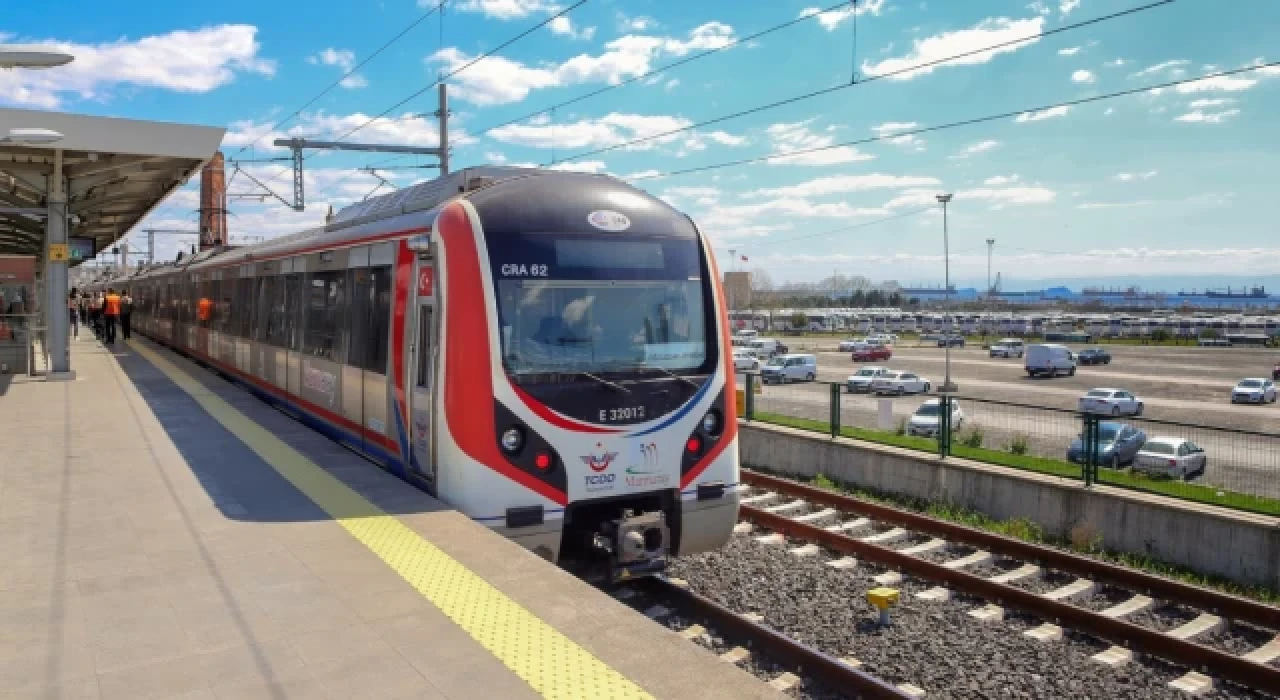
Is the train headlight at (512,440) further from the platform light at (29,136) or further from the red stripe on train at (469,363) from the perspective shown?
the platform light at (29,136)

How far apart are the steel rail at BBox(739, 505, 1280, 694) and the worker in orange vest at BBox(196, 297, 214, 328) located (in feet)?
44.1

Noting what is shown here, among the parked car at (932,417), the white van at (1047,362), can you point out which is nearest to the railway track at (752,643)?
the parked car at (932,417)

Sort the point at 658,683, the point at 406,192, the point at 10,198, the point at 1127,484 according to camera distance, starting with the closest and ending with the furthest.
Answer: the point at 658,683
the point at 406,192
the point at 1127,484
the point at 10,198

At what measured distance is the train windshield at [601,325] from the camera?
6977 millimetres

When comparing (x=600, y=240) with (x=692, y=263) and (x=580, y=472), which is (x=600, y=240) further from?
(x=580, y=472)

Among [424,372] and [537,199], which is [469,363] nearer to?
[424,372]

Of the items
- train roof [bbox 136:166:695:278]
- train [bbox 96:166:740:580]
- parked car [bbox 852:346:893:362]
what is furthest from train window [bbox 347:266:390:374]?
parked car [bbox 852:346:893:362]

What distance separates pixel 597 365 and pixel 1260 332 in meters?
91.5

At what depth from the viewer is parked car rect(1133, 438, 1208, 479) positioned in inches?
414

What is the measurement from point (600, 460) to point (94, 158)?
43.5ft

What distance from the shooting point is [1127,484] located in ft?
34.7

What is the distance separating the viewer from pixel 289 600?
207 inches

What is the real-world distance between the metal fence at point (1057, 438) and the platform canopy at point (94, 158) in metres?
10.5

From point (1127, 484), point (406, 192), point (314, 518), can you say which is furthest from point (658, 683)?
point (1127, 484)
